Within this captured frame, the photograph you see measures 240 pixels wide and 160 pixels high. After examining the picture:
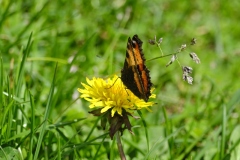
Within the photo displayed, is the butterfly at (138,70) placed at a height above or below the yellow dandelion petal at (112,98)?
above

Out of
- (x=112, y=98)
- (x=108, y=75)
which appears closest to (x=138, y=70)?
(x=112, y=98)

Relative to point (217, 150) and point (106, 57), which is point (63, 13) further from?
point (217, 150)

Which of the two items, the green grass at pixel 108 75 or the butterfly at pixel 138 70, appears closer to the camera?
the butterfly at pixel 138 70

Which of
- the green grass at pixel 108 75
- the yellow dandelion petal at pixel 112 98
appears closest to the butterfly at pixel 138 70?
the yellow dandelion petal at pixel 112 98

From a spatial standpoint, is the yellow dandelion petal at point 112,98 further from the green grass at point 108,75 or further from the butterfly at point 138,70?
the green grass at point 108,75

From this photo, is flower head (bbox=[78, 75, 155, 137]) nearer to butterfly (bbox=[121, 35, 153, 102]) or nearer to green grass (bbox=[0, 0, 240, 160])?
butterfly (bbox=[121, 35, 153, 102])

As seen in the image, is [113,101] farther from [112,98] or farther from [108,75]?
[108,75]
